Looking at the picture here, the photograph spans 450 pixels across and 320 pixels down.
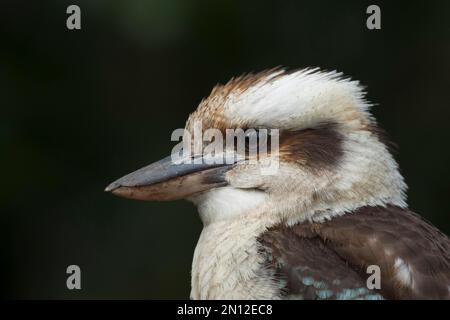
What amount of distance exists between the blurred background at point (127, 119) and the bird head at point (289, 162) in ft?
6.17

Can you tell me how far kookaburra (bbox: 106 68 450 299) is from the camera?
3.10m

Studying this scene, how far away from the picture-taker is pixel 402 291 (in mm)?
3018

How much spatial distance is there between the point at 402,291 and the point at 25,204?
312 cm

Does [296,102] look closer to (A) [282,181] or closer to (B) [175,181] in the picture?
(A) [282,181]

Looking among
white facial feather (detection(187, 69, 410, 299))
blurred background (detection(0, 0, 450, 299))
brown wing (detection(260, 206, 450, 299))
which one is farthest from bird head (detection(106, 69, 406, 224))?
blurred background (detection(0, 0, 450, 299))

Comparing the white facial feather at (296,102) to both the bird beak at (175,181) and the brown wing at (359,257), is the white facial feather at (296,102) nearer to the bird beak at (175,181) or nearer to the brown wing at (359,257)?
the bird beak at (175,181)

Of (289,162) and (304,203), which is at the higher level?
(289,162)

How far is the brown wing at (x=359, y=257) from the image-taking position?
3035mm

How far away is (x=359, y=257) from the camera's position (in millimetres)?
3127

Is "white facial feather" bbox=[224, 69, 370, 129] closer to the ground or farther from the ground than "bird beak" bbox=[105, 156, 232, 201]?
farther from the ground

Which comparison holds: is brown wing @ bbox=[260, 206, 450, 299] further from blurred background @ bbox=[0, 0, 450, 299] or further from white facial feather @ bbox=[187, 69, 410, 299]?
blurred background @ bbox=[0, 0, 450, 299]

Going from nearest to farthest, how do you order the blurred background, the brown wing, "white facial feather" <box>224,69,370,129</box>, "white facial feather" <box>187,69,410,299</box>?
the brown wing
"white facial feather" <box>187,69,410,299</box>
"white facial feather" <box>224,69,370,129</box>
the blurred background

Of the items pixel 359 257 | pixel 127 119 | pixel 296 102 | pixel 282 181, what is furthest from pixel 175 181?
pixel 127 119

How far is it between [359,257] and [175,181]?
800mm
